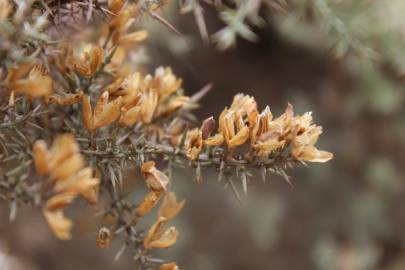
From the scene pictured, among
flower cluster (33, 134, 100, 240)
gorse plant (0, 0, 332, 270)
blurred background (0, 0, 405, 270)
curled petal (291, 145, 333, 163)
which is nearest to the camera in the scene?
flower cluster (33, 134, 100, 240)

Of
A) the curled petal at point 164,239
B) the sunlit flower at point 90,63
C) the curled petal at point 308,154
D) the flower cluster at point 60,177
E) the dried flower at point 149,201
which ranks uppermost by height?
the sunlit flower at point 90,63

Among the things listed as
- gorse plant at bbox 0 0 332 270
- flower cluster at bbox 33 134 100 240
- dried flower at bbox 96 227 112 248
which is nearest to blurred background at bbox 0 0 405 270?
gorse plant at bbox 0 0 332 270

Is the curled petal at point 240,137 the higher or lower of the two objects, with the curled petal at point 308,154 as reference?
lower

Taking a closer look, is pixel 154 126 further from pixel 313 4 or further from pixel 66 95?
pixel 313 4

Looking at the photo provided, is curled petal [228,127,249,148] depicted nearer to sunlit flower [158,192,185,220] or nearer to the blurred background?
sunlit flower [158,192,185,220]

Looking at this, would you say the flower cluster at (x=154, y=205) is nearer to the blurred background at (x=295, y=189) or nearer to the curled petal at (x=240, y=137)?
the curled petal at (x=240, y=137)

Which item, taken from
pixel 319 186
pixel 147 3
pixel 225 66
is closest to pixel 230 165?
pixel 147 3

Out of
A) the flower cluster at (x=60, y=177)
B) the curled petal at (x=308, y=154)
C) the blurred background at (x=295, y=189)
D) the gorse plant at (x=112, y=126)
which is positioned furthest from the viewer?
the blurred background at (x=295, y=189)

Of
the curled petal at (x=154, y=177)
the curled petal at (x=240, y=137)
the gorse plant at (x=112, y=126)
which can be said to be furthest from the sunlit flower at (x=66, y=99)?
the curled petal at (x=240, y=137)
